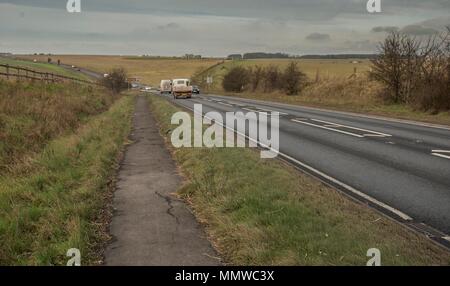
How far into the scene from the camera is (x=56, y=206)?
25.1 feet

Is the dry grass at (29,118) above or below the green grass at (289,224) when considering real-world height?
above

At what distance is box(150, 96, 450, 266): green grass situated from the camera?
Result: 5477 millimetres

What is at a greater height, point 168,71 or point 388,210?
point 168,71

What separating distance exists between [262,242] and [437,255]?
6.42ft

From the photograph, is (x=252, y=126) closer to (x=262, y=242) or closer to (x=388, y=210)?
(x=388, y=210)

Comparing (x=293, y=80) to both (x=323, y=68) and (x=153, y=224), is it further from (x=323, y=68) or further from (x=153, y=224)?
(x=153, y=224)

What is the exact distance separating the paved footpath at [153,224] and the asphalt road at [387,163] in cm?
300

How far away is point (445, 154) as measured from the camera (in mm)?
12367

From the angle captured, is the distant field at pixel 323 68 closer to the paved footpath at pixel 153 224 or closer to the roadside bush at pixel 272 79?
the roadside bush at pixel 272 79

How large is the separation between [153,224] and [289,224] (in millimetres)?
1925

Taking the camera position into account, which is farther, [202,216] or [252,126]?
[252,126]

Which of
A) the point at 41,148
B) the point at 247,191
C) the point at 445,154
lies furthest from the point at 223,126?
the point at 247,191

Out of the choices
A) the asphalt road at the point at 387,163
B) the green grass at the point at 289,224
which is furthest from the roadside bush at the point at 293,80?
the green grass at the point at 289,224

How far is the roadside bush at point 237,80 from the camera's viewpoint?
67.5m
